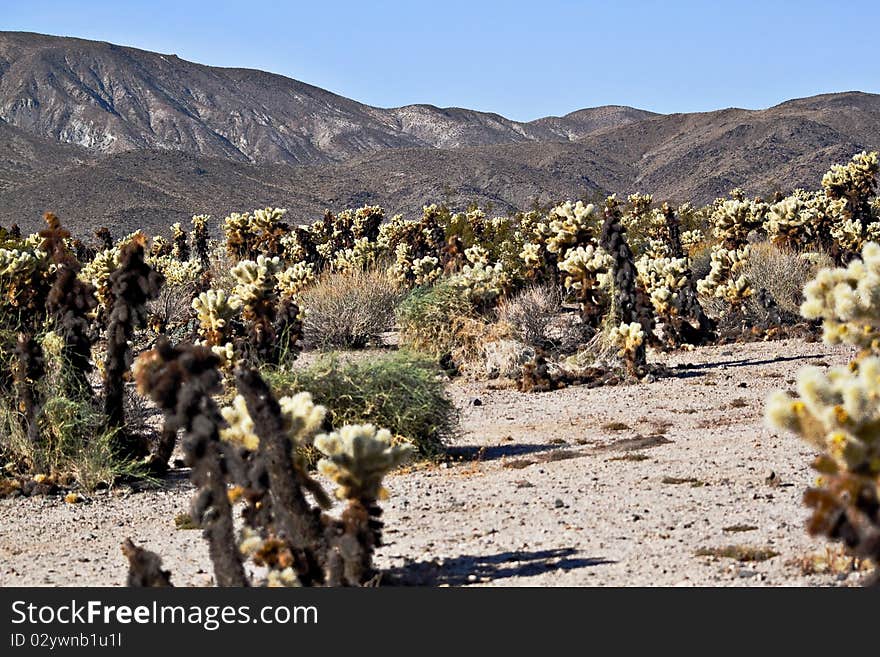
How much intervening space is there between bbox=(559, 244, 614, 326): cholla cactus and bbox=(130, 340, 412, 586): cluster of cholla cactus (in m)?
9.58

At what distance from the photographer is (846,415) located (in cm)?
432

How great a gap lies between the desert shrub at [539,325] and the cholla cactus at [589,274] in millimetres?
533

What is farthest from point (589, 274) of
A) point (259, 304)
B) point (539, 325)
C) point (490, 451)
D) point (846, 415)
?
point (846, 415)

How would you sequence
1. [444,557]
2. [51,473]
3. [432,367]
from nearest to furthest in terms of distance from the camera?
1. [444,557]
2. [51,473]
3. [432,367]

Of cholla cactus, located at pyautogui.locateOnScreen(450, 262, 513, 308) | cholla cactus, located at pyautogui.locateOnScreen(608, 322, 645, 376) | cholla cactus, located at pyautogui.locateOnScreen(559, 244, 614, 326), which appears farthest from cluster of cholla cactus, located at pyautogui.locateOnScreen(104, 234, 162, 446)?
cholla cactus, located at pyautogui.locateOnScreen(450, 262, 513, 308)

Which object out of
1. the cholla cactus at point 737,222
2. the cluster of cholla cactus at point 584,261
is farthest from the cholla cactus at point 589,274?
the cholla cactus at point 737,222

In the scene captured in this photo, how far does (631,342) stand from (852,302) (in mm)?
8207

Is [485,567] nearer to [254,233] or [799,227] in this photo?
[799,227]

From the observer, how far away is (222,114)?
15425 centimetres

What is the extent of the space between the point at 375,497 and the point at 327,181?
2801 inches

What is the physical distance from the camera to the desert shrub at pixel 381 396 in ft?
32.0

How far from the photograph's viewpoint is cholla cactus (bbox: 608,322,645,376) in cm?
1342

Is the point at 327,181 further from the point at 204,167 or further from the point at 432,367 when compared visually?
the point at 432,367

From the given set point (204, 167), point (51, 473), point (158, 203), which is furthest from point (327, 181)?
point (51, 473)
